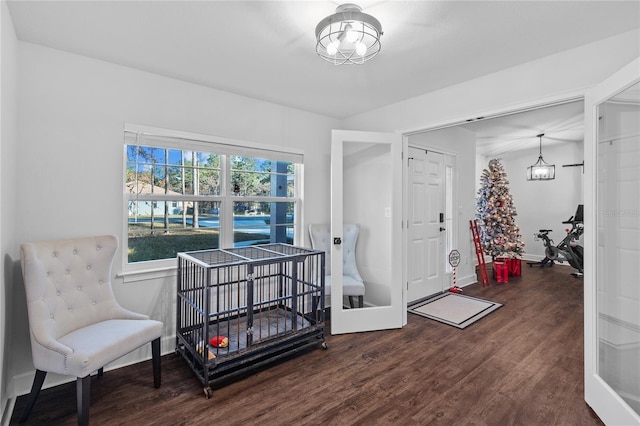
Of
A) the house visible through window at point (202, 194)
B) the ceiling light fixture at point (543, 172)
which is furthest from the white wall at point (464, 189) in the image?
the house visible through window at point (202, 194)

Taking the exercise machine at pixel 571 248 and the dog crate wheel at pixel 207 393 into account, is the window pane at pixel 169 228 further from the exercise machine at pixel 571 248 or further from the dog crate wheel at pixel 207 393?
the exercise machine at pixel 571 248

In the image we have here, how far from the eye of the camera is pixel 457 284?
5109 mm

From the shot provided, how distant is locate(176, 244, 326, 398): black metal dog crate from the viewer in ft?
7.76

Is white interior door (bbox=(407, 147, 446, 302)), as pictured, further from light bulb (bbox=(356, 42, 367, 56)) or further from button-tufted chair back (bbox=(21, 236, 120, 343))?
button-tufted chair back (bbox=(21, 236, 120, 343))

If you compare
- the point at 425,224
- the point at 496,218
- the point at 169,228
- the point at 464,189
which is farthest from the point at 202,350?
the point at 496,218

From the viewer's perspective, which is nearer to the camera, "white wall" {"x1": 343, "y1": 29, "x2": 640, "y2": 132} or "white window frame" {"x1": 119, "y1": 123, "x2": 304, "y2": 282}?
"white wall" {"x1": 343, "y1": 29, "x2": 640, "y2": 132}

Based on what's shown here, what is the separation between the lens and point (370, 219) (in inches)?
148

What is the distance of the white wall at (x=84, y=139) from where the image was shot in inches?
89.5

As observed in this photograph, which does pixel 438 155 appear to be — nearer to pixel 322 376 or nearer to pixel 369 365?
pixel 369 365

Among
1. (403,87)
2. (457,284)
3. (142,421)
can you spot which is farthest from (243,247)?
(457,284)

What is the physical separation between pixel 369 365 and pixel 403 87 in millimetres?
2609

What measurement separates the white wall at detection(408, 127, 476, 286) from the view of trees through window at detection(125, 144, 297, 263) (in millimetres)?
2813

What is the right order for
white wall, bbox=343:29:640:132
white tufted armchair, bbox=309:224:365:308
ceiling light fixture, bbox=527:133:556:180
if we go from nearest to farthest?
white wall, bbox=343:29:640:132, white tufted armchair, bbox=309:224:365:308, ceiling light fixture, bbox=527:133:556:180

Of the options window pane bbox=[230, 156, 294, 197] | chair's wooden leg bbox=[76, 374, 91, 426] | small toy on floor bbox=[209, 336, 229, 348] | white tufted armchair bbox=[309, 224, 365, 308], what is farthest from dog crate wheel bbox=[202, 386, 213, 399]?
window pane bbox=[230, 156, 294, 197]
